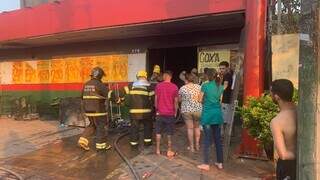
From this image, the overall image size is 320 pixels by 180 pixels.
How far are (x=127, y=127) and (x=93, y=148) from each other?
2.40 metres

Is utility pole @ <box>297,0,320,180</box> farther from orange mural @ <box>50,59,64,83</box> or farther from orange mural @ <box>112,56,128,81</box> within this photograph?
orange mural @ <box>50,59,64,83</box>

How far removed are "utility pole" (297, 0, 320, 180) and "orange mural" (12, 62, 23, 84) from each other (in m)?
16.8

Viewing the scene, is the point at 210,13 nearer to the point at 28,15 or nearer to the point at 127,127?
the point at 127,127

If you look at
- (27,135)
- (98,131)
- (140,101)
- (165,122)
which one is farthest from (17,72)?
(165,122)

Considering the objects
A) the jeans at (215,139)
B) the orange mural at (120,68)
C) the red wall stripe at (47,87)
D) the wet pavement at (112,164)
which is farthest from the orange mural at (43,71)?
the jeans at (215,139)

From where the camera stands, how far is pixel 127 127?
1326cm

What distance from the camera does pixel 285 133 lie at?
13.8 ft

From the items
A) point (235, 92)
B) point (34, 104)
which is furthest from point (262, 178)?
point (34, 104)

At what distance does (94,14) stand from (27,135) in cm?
399

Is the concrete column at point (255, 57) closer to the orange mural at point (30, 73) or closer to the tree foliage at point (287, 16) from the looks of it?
the tree foliage at point (287, 16)

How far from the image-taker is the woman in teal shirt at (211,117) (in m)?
8.30

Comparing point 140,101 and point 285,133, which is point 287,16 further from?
point 285,133

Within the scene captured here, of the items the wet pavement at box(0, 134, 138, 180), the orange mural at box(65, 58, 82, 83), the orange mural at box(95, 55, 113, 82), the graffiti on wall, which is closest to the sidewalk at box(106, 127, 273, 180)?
the wet pavement at box(0, 134, 138, 180)

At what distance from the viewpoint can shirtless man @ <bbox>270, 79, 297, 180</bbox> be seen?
414cm
